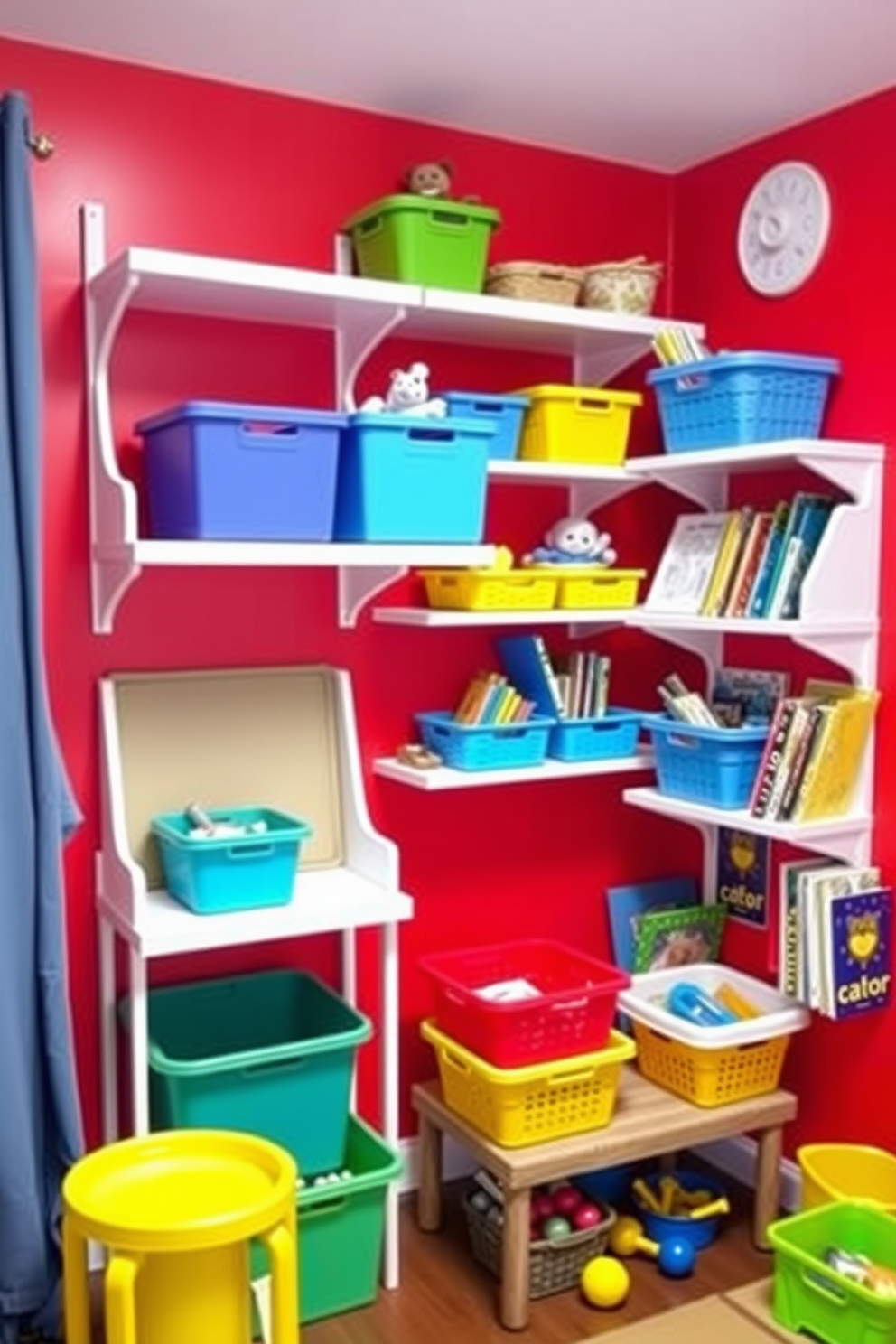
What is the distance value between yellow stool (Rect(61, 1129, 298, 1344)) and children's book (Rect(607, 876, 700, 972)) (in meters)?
1.16

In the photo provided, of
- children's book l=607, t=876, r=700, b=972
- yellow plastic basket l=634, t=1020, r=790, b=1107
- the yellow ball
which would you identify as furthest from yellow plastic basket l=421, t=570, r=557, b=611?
the yellow ball

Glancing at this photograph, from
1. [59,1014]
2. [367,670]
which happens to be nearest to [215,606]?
[367,670]

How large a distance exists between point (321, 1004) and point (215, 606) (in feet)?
2.64

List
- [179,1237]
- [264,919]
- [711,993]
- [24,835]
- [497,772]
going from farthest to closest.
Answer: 1. [711,993]
2. [497,772]
3. [264,919]
4. [24,835]
5. [179,1237]

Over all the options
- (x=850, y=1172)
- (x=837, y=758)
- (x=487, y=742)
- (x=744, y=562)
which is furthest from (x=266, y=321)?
(x=850, y=1172)

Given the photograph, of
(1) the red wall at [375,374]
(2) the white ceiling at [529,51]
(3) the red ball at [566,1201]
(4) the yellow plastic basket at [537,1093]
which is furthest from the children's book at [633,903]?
(2) the white ceiling at [529,51]

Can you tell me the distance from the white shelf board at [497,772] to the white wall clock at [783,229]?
40.4 inches

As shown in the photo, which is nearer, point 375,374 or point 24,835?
point 24,835

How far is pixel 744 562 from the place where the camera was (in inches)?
98.1

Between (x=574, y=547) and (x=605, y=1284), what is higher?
(x=574, y=547)

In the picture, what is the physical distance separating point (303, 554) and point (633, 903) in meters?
1.27

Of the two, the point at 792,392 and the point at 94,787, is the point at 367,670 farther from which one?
the point at 792,392

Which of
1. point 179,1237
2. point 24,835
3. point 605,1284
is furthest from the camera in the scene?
point 605,1284

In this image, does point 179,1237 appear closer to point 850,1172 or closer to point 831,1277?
point 831,1277
